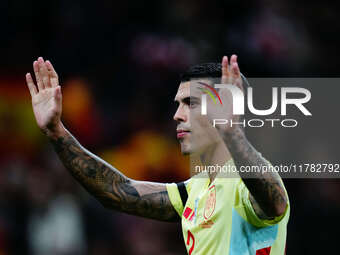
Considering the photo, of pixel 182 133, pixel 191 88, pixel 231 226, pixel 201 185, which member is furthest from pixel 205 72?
pixel 231 226

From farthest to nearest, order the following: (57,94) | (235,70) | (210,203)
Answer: (57,94) < (210,203) < (235,70)

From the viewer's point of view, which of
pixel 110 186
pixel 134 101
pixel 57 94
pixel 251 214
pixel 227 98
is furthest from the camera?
pixel 134 101

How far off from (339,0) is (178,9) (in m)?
2.76

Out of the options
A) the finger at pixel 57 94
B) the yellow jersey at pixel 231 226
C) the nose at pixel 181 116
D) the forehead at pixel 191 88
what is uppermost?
the forehead at pixel 191 88

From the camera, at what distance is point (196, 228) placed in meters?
3.57

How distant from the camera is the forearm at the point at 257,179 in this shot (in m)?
2.91

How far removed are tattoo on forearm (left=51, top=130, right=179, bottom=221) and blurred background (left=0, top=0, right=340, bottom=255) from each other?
318 cm

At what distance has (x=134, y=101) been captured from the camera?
850cm

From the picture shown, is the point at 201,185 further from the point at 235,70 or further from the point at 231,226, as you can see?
the point at 235,70

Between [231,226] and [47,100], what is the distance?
143cm

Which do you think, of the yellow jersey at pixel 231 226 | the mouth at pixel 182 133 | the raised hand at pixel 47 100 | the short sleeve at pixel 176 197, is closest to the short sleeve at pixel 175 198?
the short sleeve at pixel 176 197

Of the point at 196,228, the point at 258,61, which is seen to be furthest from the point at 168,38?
the point at 196,228

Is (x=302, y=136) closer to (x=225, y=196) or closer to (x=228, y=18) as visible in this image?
(x=228, y=18)

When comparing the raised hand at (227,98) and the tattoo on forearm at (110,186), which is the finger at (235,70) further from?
the tattoo on forearm at (110,186)
